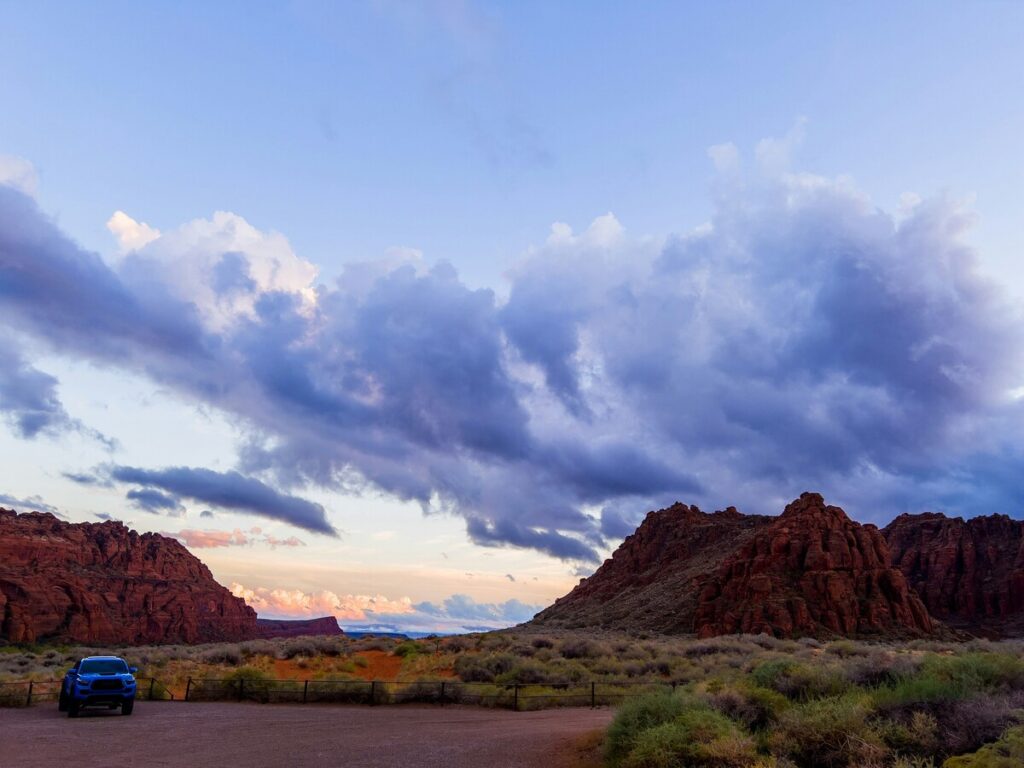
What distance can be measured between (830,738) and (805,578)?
2749 inches

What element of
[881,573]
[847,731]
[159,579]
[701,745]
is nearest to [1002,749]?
[847,731]

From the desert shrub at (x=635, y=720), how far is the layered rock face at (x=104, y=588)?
10844 centimetres

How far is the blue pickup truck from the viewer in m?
23.2

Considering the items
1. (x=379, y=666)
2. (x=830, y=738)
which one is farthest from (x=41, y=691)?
(x=830, y=738)

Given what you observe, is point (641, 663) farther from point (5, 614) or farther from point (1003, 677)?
point (5, 614)

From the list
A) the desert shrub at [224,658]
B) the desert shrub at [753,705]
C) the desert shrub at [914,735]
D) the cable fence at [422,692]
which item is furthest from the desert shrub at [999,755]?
the desert shrub at [224,658]

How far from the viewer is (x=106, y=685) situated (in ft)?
76.8

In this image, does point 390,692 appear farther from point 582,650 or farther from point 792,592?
point 792,592

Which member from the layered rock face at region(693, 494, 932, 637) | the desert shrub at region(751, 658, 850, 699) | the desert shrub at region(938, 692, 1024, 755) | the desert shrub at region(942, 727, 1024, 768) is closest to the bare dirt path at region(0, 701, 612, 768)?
the desert shrub at region(751, 658, 850, 699)

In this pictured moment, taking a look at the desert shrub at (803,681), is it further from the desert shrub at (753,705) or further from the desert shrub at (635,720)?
the desert shrub at (635,720)

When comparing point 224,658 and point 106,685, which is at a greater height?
point 106,685

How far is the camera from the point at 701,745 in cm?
1123

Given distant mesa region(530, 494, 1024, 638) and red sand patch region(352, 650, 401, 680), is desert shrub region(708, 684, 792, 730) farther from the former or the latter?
distant mesa region(530, 494, 1024, 638)

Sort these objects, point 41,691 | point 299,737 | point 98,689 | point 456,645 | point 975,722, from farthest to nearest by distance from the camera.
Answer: point 456,645 < point 41,691 < point 98,689 < point 299,737 < point 975,722
